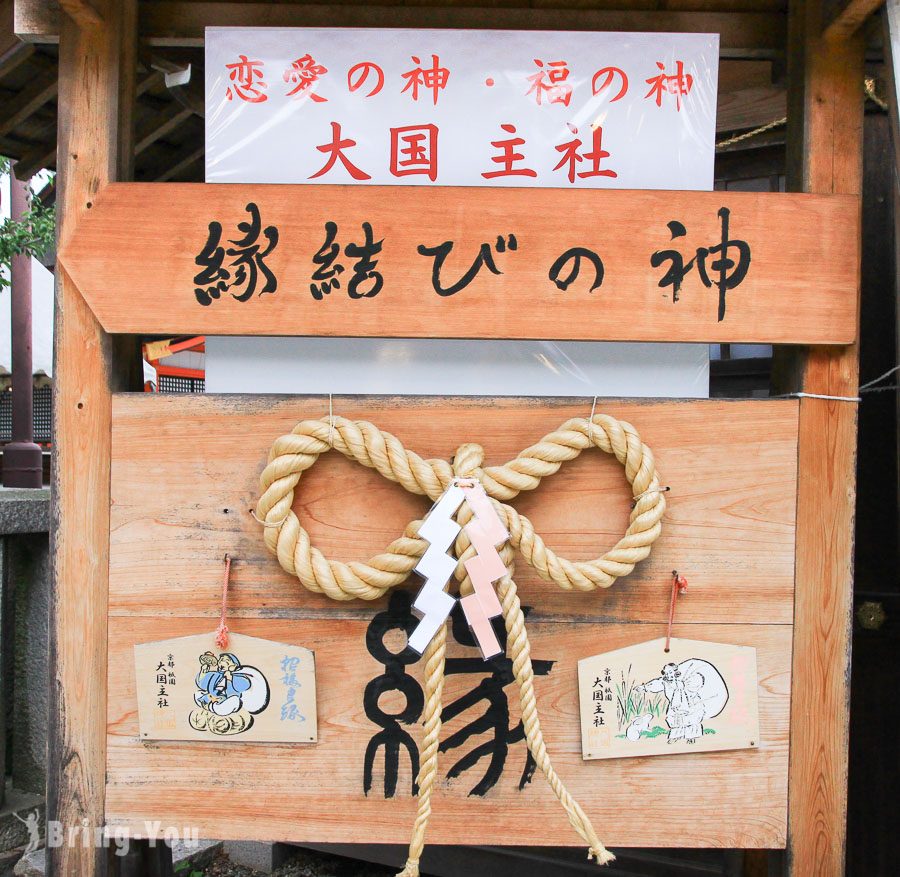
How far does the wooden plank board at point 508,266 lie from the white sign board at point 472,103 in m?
0.15

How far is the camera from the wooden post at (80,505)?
202 cm

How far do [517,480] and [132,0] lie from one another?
1.80 metres

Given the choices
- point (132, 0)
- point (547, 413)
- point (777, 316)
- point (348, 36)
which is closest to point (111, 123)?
point (132, 0)

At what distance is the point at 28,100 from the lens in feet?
9.12

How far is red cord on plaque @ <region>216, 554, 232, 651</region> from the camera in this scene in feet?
6.41

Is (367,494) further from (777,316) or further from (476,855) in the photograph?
(476,855)

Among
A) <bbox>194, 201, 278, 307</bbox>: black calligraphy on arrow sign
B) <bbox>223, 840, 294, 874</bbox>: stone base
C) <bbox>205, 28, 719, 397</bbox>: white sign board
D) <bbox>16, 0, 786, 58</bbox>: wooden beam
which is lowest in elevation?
<bbox>223, 840, 294, 874</bbox>: stone base

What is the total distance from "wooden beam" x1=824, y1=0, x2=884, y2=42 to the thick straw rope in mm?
1224

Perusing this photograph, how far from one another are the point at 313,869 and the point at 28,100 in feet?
13.2

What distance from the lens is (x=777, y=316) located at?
1.95m

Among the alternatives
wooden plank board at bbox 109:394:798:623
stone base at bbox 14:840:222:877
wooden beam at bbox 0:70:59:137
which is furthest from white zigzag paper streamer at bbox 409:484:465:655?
stone base at bbox 14:840:222:877

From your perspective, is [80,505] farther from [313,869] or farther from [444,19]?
[313,869]

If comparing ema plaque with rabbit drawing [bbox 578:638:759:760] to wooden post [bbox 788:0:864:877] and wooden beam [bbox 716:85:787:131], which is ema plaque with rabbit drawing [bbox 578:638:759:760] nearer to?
wooden post [bbox 788:0:864:877]

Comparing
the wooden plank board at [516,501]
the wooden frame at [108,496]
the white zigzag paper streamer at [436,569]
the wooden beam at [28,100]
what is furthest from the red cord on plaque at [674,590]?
the wooden beam at [28,100]
